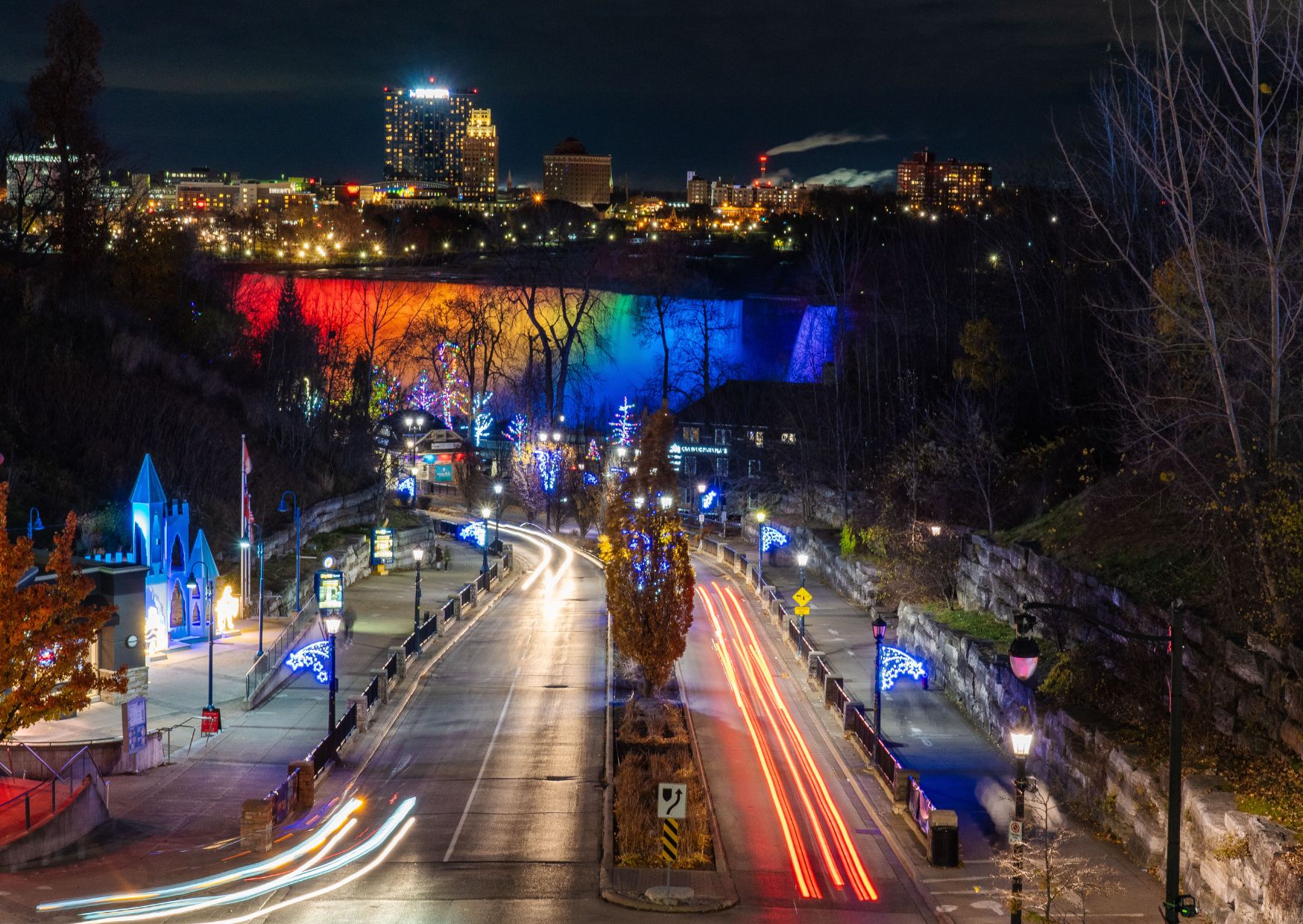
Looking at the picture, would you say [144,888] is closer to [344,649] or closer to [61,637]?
[61,637]

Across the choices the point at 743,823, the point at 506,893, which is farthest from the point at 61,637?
the point at 743,823

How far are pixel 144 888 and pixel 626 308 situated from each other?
12433cm

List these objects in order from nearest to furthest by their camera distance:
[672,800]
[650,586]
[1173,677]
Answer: [1173,677] < [672,800] < [650,586]

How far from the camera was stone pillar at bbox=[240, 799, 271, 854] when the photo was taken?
2319cm

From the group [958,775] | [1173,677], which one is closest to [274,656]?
[958,775]

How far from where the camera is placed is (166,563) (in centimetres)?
4053

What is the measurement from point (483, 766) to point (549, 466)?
1869 inches

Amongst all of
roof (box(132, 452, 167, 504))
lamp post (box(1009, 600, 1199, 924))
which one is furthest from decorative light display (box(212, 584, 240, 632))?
lamp post (box(1009, 600, 1199, 924))

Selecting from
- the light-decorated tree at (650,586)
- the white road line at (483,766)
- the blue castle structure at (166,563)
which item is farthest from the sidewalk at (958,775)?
the blue castle structure at (166,563)

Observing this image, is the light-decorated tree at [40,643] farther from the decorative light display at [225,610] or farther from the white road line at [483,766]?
the decorative light display at [225,610]

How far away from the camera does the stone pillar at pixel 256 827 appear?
2319cm

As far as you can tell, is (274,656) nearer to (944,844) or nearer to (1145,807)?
(944,844)

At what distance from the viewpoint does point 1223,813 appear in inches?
797

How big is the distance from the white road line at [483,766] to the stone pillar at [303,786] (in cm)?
295
